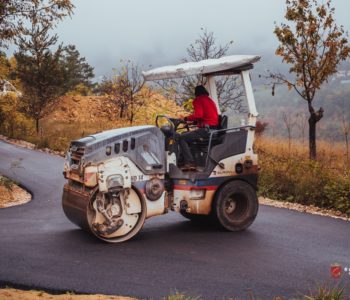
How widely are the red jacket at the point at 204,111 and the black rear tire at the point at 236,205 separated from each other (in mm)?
1092

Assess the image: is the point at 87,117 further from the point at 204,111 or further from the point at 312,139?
the point at 204,111

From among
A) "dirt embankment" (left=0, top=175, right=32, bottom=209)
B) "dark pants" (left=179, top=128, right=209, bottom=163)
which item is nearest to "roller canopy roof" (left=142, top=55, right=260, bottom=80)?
"dark pants" (left=179, top=128, right=209, bottom=163)

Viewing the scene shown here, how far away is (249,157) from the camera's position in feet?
29.9

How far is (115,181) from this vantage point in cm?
780

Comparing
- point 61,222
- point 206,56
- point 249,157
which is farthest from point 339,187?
point 206,56

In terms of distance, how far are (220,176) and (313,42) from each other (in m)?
10.2

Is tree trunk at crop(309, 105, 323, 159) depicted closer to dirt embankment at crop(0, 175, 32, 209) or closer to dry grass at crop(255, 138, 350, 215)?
dry grass at crop(255, 138, 350, 215)

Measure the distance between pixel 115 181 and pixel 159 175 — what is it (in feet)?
2.66

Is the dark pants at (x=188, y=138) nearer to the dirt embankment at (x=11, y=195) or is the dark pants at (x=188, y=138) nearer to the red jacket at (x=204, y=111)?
the red jacket at (x=204, y=111)

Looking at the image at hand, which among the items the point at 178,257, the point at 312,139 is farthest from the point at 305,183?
the point at 178,257

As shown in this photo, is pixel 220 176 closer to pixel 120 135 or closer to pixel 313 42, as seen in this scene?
pixel 120 135

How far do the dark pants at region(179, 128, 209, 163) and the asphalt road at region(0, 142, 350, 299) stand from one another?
1.30 metres

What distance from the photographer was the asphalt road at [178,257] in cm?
643

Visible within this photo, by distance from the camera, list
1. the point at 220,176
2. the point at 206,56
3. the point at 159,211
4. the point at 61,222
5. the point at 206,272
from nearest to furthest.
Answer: the point at 206,272 → the point at 159,211 → the point at 220,176 → the point at 61,222 → the point at 206,56
